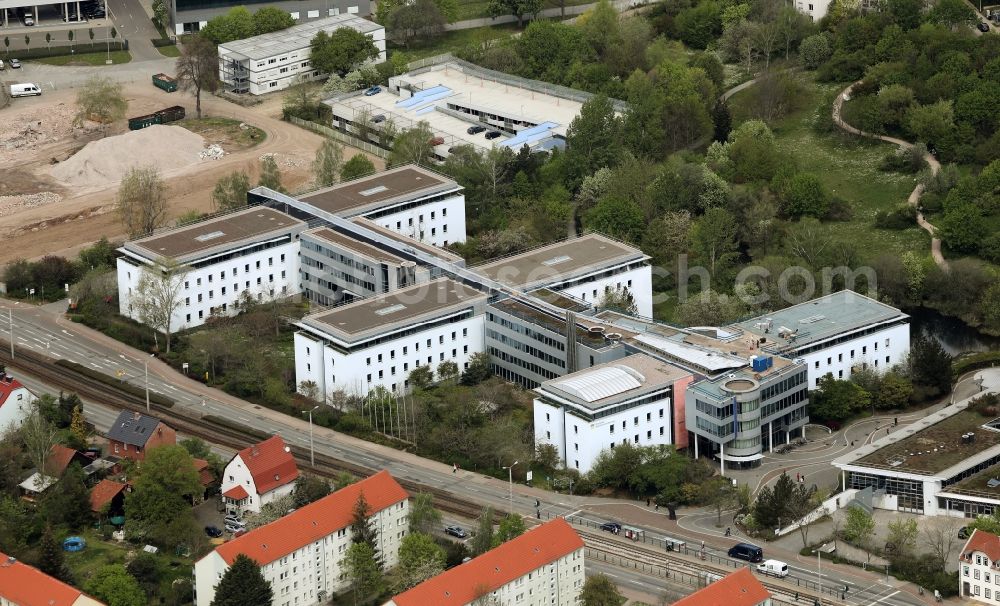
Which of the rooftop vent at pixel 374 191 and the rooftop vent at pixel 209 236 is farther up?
the rooftop vent at pixel 374 191

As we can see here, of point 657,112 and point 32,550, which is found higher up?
point 657,112

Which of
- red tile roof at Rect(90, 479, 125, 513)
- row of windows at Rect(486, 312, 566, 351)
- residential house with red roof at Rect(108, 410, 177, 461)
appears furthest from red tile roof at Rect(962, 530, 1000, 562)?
red tile roof at Rect(90, 479, 125, 513)

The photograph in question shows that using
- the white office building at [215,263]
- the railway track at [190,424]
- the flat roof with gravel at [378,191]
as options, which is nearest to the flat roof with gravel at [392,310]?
the railway track at [190,424]

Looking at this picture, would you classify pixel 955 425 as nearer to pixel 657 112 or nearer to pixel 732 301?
pixel 732 301

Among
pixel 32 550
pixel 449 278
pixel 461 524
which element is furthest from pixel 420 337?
pixel 32 550

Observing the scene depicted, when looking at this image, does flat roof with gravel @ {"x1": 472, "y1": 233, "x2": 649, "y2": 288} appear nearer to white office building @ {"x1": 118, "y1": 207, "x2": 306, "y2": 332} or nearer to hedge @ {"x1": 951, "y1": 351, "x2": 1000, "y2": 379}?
white office building @ {"x1": 118, "y1": 207, "x2": 306, "y2": 332}

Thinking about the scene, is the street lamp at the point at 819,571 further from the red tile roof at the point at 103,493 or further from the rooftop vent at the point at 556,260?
the red tile roof at the point at 103,493

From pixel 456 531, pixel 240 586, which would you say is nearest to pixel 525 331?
pixel 456 531
